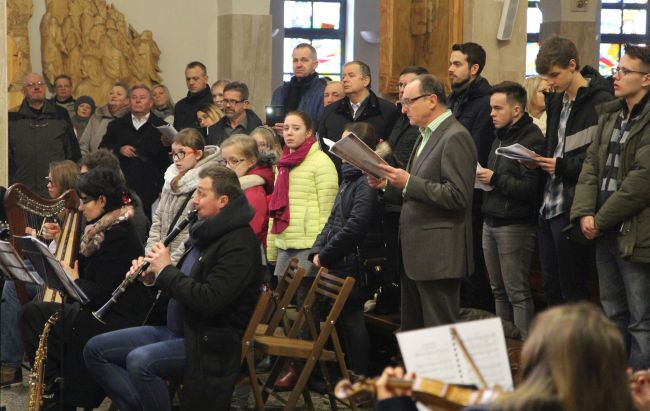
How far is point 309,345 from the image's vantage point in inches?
275

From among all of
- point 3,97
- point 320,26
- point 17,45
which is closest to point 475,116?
point 3,97

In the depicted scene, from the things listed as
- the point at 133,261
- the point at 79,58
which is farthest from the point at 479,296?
the point at 79,58

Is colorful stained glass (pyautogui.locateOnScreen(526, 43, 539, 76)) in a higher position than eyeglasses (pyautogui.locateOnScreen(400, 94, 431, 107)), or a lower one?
higher

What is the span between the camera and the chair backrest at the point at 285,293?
7090 millimetres

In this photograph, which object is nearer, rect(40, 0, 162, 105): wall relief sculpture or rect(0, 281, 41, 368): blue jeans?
rect(0, 281, 41, 368): blue jeans

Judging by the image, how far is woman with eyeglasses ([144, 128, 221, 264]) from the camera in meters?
7.93

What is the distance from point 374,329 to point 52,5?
7.78 meters

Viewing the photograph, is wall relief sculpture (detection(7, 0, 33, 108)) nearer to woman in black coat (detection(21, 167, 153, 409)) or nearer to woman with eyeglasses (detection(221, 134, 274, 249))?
woman with eyeglasses (detection(221, 134, 274, 249))

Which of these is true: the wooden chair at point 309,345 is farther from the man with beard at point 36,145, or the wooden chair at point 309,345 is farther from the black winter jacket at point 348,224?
the man with beard at point 36,145

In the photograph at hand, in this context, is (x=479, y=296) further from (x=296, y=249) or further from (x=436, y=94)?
(x=436, y=94)

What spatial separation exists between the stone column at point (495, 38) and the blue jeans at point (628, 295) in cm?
386

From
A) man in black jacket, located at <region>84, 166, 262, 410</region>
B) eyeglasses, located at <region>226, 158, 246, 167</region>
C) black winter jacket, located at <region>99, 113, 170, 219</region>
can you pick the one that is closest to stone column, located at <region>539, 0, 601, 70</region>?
black winter jacket, located at <region>99, 113, 170, 219</region>

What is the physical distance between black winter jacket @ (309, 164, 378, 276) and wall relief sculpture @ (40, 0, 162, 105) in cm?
747

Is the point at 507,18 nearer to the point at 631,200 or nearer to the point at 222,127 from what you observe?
the point at 222,127
